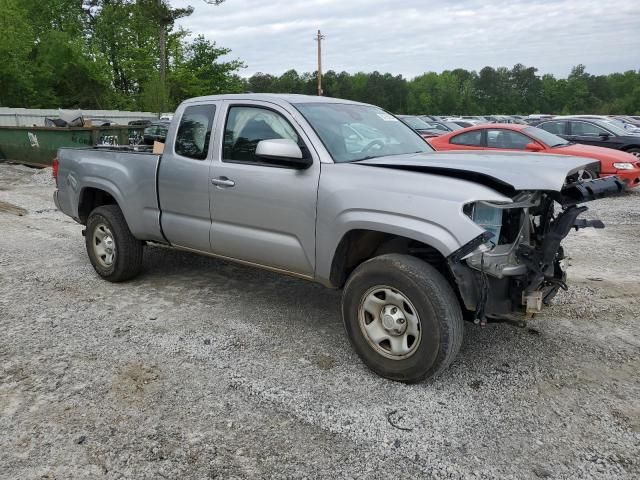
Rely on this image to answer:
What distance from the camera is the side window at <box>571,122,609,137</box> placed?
1395 centimetres

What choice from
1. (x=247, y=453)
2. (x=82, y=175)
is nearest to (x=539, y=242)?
(x=247, y=453)

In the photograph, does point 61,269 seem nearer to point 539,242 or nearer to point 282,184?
point 282,184

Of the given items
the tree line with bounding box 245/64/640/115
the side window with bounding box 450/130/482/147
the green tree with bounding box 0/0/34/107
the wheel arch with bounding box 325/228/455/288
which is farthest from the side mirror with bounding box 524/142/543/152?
the tree line with bounding box 245/64/640/115

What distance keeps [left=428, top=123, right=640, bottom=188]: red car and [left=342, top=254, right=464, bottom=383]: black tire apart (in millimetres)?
8210

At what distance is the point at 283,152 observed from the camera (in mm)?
3826

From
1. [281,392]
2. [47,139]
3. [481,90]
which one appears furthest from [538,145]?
[481,90]

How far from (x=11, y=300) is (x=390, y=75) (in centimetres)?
11645

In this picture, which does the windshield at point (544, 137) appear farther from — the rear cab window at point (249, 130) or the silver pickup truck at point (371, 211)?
the rear cab window at point (249, 130)

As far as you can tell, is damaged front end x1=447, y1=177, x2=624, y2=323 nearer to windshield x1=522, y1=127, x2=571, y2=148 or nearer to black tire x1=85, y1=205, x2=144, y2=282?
black tire x1=85, y1=205, x2=144, y2=282

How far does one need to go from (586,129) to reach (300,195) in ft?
41.0

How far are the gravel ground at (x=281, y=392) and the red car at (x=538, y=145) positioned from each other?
5838 mm

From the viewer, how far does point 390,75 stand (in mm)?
115000

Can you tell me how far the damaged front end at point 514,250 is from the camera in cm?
326

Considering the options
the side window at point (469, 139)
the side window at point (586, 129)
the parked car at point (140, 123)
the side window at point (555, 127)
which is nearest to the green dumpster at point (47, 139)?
the parked car at point (140, 123)
